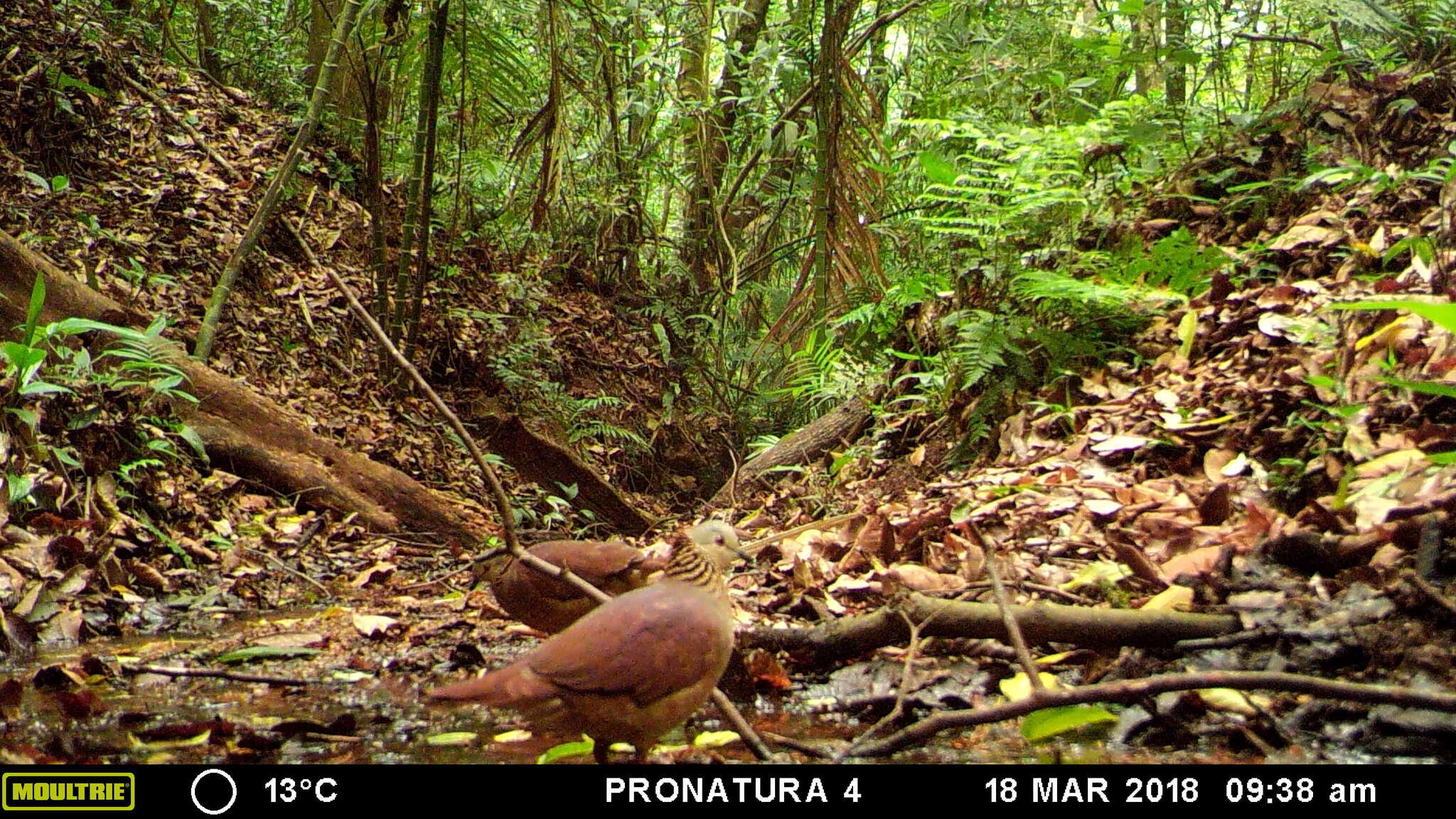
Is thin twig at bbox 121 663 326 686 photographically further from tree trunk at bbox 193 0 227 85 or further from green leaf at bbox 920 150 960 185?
tree trunk at bbox 193 0 227 85

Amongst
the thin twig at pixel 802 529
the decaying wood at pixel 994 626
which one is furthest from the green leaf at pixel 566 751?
the thin twig at pixel 802 529

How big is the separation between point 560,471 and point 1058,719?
217 inches

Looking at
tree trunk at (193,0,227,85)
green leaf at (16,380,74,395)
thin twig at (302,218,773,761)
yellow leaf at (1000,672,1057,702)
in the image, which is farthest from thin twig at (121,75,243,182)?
yellow leaf at (1000,672,1057,702)

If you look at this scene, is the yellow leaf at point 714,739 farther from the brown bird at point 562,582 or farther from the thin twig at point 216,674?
the thin twig at point 216,674

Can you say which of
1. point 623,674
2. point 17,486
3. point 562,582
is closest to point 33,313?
point 17,486

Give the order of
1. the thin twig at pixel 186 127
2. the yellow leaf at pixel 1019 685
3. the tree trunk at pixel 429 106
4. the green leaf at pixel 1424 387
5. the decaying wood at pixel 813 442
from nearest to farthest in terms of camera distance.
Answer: the green leaf at pixel 1424 387
the yellow leaf at pixel 1019 685
the tree trunk at pixel 429 106
the decaying wood at pixel 813 442
the thin twig at pixel 186 127

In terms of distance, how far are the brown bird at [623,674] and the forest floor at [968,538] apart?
0.31 metres

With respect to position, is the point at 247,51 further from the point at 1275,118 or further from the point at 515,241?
the point at 1275,118

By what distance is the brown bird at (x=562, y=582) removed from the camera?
278 cm

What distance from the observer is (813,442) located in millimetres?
6480

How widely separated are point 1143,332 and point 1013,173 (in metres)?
0.94

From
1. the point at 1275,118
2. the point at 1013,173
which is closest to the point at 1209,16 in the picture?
the point at 1275,118

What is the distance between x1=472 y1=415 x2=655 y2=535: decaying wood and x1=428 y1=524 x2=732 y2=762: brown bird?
200 inches

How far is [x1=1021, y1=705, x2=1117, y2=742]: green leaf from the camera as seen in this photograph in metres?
2.01
